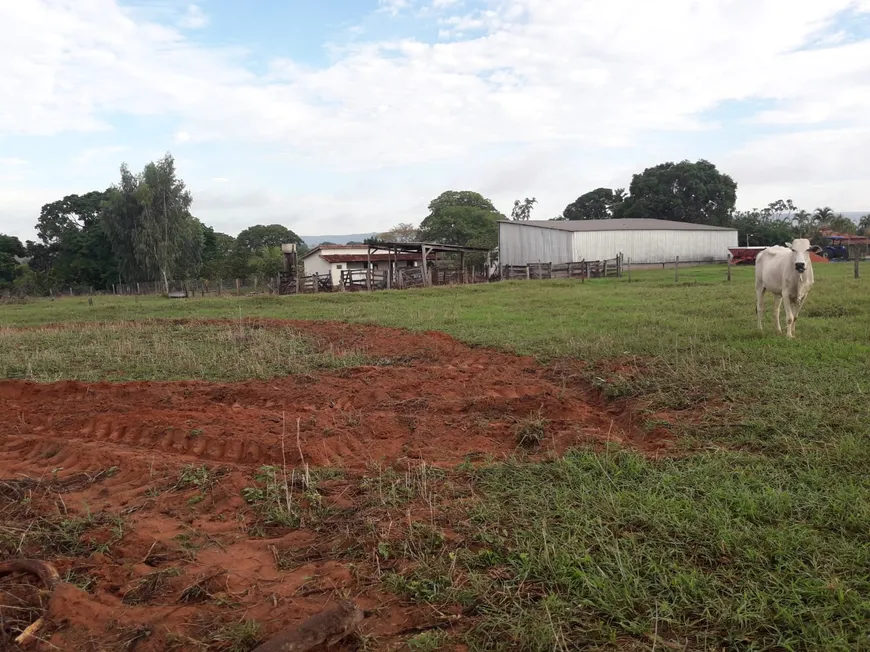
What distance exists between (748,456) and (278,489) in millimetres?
3566

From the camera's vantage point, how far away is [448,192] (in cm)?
6981

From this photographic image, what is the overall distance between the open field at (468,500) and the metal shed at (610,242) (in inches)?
1238

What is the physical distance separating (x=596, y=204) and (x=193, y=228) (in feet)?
156

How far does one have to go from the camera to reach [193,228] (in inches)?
1839

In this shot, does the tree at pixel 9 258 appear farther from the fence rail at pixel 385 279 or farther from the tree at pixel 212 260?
the tree at pixel 212 260

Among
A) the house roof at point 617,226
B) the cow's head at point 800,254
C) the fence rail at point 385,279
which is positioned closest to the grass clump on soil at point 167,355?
the cow's head at point 800,254

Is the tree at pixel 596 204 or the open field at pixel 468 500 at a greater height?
the tree at pixel 596 204

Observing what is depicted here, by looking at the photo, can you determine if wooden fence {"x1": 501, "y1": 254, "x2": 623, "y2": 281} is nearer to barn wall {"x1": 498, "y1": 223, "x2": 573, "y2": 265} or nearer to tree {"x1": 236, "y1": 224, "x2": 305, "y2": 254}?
barn wall {"x1": 498, "y1": 223, "x2": 573, "y2": 265}

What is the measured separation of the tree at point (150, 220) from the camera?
141 ft

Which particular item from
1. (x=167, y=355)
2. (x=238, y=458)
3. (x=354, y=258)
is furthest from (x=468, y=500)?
(x=354, y=258)

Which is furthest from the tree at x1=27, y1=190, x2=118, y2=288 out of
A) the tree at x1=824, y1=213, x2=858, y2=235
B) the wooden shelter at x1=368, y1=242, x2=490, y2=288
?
the tree at x1=824, y1=213, x2=858, y2=235

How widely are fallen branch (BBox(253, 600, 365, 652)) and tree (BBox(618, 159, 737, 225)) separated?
65.3 meters

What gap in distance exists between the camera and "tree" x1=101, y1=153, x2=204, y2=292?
1692 inches

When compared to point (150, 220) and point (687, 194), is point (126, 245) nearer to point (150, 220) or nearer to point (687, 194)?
point (150, 220)
